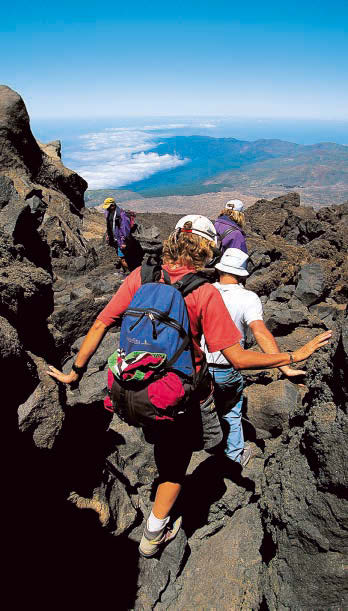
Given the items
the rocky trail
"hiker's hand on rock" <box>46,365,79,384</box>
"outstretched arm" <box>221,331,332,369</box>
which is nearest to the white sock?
the rocky trail

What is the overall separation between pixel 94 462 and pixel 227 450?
1.79 metres

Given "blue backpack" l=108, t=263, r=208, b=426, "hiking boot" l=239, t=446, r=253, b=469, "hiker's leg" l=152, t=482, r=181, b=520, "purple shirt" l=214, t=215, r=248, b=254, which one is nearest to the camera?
"blue backpack" l=108, t=263, r=208, b=426

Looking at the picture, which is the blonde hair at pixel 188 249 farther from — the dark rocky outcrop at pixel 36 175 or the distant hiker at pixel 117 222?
the dark rocky outcrop at pixel 36 175

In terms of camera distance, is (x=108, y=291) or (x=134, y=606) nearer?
(x=134, y=606)

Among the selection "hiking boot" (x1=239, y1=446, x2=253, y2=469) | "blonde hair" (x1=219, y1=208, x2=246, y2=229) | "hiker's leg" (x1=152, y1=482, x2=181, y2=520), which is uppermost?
"blonde hair" (x1=219, y1=208, x2=246, y2=229)

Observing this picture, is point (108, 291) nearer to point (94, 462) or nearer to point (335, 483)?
point (94, 462)

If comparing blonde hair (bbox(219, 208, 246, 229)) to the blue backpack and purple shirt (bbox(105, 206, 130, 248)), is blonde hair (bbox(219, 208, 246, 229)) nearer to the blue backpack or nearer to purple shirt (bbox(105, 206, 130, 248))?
the blue backpack

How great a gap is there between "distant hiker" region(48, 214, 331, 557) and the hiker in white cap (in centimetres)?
69

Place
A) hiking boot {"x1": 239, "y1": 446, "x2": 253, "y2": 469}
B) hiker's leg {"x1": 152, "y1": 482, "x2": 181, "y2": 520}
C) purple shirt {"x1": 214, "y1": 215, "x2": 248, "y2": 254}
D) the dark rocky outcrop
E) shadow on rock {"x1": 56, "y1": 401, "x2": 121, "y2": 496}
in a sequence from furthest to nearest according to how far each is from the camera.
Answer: the dark rocky outcrop, purple shirt {"x1": 214, "y1": 215, "x2": 248, "y2": 254}, hiking boot {"x1": 239, "y1": 446, "x2": 253, "y2": 469}, shadow on rock {"x1": 56, "y1": 401, "x2": 121, "y2": 496}, hiker's leg {"x1": 152, "y1": 482, "x2": 181, "y2": 520}

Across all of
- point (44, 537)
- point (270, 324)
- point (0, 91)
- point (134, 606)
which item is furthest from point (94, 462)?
point (0, 91)

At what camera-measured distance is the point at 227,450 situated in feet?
15.1

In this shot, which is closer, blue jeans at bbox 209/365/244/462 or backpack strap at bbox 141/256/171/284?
backpack strap at bbox 141/256/171/284

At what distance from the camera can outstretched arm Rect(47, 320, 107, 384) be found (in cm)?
334

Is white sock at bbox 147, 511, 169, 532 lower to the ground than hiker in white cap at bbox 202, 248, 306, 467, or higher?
lower
